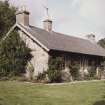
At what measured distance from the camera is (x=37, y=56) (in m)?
30.7

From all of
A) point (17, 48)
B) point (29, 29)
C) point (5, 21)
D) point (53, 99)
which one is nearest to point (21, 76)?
point (17, 48)

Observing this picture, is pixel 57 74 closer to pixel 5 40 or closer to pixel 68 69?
pixel 68 69

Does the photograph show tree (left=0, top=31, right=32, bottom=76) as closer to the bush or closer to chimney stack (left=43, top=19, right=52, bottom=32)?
the bush

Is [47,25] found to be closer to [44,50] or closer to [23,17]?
[23,17]

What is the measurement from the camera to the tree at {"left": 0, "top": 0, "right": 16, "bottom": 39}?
154ft

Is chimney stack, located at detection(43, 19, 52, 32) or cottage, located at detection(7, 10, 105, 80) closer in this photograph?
cottage, located at detection(7, 10, 105, 80)

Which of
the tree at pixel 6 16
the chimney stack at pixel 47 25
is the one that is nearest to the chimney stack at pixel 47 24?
the chimney stack at pixel 47 25

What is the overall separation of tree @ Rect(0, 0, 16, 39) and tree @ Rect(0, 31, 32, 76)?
1453 centimetres

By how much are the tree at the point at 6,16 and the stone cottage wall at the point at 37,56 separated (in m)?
A: 14.4

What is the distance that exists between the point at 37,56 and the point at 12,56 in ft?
8.38

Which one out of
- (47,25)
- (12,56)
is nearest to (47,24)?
(47,25)

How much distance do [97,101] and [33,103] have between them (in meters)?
3.77

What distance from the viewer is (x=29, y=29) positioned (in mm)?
32188

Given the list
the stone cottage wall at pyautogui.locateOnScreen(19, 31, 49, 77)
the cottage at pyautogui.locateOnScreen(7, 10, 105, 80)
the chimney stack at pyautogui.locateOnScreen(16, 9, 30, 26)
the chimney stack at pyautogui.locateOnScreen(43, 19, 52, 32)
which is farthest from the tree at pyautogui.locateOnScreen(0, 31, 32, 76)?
the chimney stack at pyautogui.locateOnScreen(43, 19, 52, 32)
